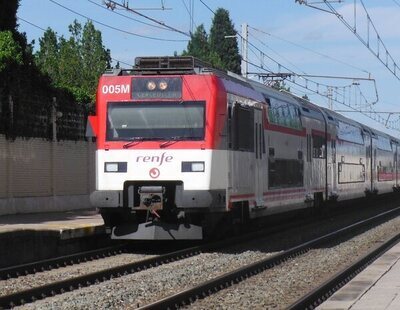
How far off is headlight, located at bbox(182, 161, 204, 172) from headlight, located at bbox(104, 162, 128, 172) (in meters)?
1.13

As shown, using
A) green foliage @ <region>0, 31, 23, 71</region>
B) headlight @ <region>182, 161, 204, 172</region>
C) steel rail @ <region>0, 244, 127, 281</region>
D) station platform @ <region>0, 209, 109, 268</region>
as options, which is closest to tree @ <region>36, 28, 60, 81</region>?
green foliage @ <region>0, 31, 23, 71</region>

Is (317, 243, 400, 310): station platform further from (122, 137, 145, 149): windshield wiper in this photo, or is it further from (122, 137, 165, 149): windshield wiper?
(122, 137, 145, 149): windshield wiper

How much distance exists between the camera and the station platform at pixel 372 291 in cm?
946

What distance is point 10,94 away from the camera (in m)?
22.1

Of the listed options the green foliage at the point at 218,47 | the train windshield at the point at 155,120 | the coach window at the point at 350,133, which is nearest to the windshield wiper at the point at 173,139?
the train windshield at the point at 155,120

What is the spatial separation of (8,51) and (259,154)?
8.20 metres

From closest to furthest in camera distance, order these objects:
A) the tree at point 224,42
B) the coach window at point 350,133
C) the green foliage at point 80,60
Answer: the coach window at point 350,133, the green foliage at point 80,60, the tree at point 224,42

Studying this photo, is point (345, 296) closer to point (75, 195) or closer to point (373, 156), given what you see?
point (75, 195)

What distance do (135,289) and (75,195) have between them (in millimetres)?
14937

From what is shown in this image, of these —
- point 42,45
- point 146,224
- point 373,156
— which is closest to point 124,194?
point 146,224

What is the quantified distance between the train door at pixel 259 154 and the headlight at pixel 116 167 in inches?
135

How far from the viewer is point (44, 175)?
942 inches

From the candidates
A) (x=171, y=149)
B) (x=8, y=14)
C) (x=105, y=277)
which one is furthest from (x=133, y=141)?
(x=8, y=14)

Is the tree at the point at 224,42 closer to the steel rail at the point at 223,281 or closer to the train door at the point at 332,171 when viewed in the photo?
the train door at the point at 332,171
